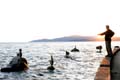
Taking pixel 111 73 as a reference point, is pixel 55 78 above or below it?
below

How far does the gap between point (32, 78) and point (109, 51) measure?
2468 centimetres

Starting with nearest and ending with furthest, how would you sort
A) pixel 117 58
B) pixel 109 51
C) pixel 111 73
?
pixel 111 73 → pixel 117 58 → pixel 109 51

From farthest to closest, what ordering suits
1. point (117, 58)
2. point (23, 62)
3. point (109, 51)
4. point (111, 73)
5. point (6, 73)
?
point (23, 62) < point (6, 73) < point (109, 51) < point (117, 58) < point (111, 73)

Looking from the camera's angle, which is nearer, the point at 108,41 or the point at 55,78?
the point at 108,41

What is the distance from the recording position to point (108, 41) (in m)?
14.2

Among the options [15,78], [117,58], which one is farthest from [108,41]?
[15,78]

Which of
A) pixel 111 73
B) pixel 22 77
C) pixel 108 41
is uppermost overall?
pixel 108 41

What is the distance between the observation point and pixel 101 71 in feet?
31.3

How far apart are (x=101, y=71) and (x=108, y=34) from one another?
4.84 metres

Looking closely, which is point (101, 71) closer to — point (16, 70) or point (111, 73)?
point (111, 73)

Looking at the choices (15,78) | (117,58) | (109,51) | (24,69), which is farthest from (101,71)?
(24,69)

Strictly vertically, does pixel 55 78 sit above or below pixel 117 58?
below

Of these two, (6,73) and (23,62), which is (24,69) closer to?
(23,62)

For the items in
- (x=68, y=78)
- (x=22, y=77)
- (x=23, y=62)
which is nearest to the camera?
(x=68, y=78)
